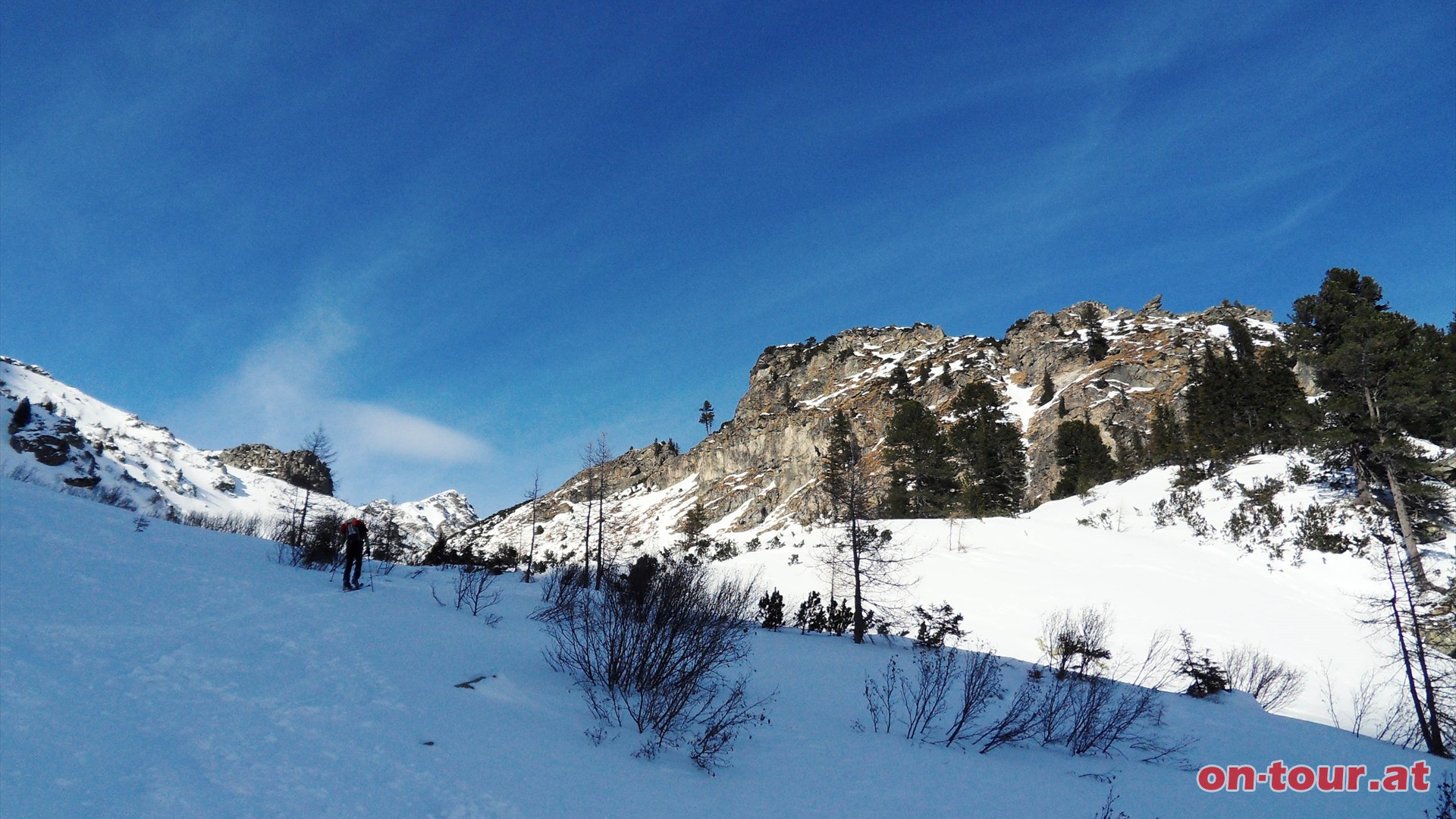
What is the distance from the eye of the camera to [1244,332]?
72125mm

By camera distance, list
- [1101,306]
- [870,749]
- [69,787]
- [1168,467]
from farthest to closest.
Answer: [1101,306]
[1168,467]
[870,749]
[69,787]

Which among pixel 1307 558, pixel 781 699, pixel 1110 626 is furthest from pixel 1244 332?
pixel 781 699

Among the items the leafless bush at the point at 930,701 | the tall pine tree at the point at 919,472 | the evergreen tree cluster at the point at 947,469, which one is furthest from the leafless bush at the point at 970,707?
the tall pine tree at the point at 919,472

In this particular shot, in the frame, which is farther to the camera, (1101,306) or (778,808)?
(1101,306)

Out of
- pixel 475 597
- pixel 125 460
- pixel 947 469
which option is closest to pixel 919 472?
pixel 947 469

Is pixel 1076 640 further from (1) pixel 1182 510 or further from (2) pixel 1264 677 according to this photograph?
(1) pixel 1182 510

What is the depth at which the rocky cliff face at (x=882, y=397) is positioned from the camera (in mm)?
68938

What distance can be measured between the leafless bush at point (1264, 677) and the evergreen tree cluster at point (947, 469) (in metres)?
24.1

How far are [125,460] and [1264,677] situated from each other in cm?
15613

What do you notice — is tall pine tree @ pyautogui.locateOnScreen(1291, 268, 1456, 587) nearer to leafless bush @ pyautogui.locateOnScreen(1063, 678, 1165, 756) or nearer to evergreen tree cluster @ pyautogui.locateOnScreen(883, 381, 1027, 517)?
leafless bush @ pyautogui.locateOnScreen(1063, 678, 1165, 756)

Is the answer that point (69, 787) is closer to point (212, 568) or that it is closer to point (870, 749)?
point (870, 749)

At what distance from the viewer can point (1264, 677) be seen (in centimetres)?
1644

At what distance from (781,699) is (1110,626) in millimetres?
17051

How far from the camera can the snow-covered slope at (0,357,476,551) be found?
A: 69125 millimetres
